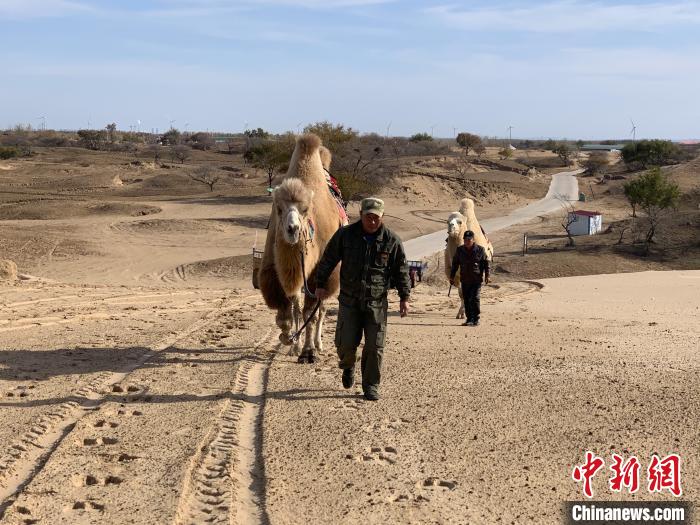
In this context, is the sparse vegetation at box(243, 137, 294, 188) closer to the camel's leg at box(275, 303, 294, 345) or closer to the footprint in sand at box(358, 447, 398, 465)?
the camel's leg at box(275, 303, 294, 345)

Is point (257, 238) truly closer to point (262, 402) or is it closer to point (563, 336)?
point (563, 336)

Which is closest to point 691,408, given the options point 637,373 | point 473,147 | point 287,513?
point 637,373

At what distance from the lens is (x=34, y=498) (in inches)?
197

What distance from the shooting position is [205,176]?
211 ft

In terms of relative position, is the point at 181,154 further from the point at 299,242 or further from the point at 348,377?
the point at 348,377

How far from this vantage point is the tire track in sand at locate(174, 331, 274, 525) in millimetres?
4828

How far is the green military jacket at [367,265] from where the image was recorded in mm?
7211

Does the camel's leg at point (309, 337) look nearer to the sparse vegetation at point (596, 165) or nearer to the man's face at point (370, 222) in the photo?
the man's face at point (370, 222)

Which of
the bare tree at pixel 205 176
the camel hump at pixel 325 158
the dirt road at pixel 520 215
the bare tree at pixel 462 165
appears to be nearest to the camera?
the camel hump at pixel 325 158

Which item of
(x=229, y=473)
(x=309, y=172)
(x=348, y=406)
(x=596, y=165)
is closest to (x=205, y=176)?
(x=596, y=165)

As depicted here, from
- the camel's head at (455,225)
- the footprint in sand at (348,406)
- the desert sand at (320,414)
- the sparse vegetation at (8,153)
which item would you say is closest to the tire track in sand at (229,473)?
the desert sand at (320,414)

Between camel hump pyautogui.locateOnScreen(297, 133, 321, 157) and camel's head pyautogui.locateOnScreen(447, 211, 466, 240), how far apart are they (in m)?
4.71

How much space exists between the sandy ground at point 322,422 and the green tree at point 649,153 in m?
81.5

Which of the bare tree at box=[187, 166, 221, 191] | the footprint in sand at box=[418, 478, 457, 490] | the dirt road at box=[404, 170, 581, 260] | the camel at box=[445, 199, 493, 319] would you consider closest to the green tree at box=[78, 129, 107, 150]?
the bare tree at box=[187, 166, 221, 191]
